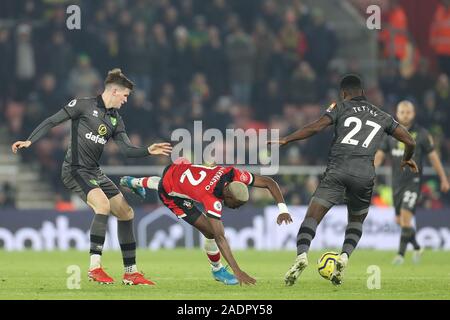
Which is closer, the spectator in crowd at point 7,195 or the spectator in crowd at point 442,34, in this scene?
the spectator in crowd at point 7,195

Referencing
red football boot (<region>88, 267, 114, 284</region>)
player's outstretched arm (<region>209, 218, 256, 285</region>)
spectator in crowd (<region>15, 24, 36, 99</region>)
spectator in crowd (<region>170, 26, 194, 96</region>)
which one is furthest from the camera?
spectator in crowd (<region>170, 26, 194, 96</region>)

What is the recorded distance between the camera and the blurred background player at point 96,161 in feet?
42.5

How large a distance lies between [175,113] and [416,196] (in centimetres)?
751

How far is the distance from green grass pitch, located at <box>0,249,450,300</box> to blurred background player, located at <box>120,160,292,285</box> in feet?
1.03

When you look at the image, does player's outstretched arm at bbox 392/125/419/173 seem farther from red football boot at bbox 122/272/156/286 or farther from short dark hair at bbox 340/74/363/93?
red football boot at bbox 122/272/156/286

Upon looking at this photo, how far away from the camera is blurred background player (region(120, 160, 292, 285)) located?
1240 centimetres

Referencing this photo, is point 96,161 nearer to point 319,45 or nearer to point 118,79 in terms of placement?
point 118,79

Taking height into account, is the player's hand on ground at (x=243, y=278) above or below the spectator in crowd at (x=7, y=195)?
below

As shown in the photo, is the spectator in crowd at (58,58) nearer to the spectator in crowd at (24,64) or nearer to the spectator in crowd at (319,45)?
the spectator in crowd at (24,64)

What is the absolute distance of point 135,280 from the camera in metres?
12.9

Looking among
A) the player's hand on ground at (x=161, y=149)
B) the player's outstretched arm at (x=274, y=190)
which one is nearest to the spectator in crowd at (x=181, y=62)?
the player's hand on ground at (x=161, y=149)

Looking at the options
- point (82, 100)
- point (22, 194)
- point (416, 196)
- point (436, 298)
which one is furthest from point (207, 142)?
point (436, 298)

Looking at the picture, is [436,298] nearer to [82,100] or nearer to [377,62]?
[82,100]

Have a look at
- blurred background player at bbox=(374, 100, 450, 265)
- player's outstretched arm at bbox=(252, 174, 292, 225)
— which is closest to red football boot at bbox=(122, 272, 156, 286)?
player's outstretched arm at bbox=(252, 174, 292, 225)
